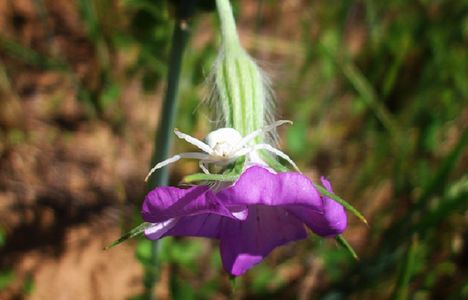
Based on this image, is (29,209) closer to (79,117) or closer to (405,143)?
(79,117)

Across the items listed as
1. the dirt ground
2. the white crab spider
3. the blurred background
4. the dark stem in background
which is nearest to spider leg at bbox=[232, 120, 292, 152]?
the white crab spider

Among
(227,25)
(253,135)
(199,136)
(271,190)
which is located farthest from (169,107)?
(199,136)

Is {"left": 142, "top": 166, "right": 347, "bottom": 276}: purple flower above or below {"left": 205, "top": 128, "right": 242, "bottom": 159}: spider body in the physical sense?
below

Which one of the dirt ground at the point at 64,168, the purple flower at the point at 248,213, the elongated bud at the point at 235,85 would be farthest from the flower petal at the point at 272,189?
the dirt ground at the point at 64,168

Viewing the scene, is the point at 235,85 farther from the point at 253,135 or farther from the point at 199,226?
the point at 199,226

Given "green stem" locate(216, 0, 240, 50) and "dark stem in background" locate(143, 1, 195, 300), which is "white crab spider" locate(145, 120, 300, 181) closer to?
"green stem" locate(216, 0, 240, 50)

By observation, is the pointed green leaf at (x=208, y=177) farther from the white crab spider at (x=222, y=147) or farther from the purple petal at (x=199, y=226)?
the purple petal at (x=199, y=226)
